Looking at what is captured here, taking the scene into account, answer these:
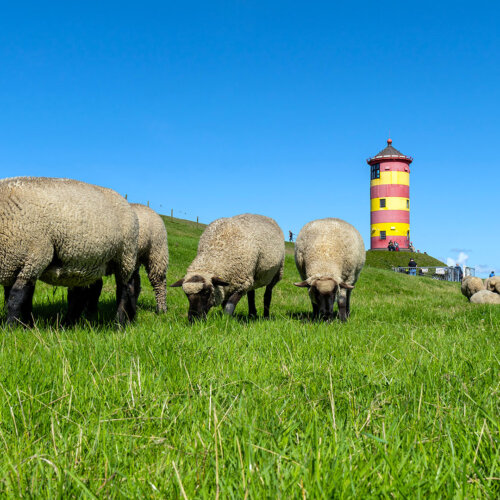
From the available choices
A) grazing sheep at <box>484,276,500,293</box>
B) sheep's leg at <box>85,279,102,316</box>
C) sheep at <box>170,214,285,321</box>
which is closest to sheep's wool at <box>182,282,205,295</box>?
sheep at <box>170,214,285,321</box>

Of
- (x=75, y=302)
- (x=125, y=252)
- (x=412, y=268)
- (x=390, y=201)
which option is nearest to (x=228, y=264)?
(x=125, y=252)

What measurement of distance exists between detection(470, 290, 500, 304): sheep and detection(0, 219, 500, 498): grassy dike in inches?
436

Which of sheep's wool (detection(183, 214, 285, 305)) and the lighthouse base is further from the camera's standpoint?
the lighthouse base

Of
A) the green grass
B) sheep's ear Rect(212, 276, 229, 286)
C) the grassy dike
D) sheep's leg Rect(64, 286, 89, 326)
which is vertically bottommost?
the grassy dike

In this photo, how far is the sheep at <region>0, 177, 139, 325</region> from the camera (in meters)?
5.01

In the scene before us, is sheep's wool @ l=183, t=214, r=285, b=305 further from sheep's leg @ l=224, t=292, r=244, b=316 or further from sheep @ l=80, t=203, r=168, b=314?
sheep @ l=80, t=203, r=168, b=314

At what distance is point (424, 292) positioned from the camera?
1919cm

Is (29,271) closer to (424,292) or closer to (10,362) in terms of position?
(10,362)

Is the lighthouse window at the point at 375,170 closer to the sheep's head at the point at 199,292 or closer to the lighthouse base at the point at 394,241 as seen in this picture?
the lighthouse base at the point at 394,241

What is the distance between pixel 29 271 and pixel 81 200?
1.07 m

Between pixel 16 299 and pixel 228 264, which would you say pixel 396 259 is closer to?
pixel 228 264

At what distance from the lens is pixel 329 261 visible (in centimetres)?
823

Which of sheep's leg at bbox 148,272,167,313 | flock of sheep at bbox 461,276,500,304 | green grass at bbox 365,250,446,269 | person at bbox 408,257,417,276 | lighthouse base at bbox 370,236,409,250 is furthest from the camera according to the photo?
lighthouse base at bbox 370,236,409,250

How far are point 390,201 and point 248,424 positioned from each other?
195 ft
